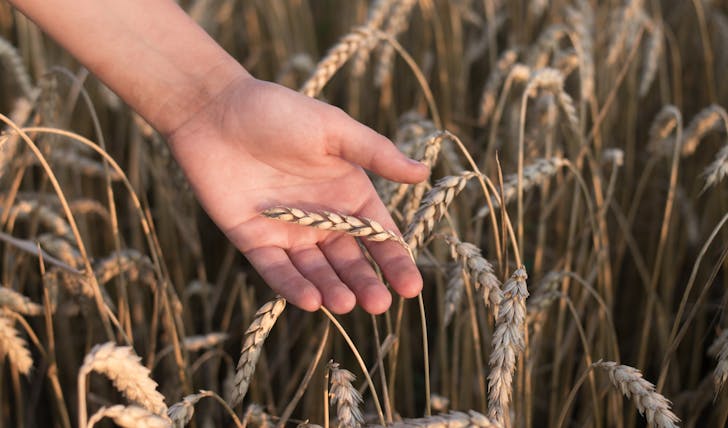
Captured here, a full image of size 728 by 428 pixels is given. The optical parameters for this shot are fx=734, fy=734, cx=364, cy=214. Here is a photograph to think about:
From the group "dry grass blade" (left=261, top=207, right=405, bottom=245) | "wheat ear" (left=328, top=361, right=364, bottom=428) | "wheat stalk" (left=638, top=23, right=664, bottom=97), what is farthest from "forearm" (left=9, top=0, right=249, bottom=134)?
"wheat stalk" (left=638, top=23, right=664, bottom=97)

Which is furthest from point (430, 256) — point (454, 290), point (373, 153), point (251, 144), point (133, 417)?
point (133, 417)

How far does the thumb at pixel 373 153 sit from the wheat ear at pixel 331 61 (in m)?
0.28

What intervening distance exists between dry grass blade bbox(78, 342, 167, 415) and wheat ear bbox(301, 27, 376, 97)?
72 cm

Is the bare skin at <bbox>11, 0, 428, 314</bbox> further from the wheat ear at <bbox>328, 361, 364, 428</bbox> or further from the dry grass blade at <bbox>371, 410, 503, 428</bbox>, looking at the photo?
the dry grass blade at <bbox>371, 410, 503, 428</bbox>

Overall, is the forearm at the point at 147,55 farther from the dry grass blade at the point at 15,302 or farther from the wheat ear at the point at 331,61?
the dry grass blade at the point at 15,302

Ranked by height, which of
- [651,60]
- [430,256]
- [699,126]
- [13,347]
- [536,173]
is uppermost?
[651,60]

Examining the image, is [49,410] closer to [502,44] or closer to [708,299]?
[708,299]

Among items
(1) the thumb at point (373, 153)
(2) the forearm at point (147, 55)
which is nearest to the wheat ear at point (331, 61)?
(2) the forearm at point (147, 55)

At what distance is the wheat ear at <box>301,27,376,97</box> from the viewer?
1458mm

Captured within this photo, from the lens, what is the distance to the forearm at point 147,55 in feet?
4.40

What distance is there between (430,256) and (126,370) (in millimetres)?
607

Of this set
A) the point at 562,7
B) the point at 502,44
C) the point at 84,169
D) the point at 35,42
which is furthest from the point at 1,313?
the point at 502,44

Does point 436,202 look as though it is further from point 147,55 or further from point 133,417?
point 147,55

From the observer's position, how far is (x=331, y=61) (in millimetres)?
1462
